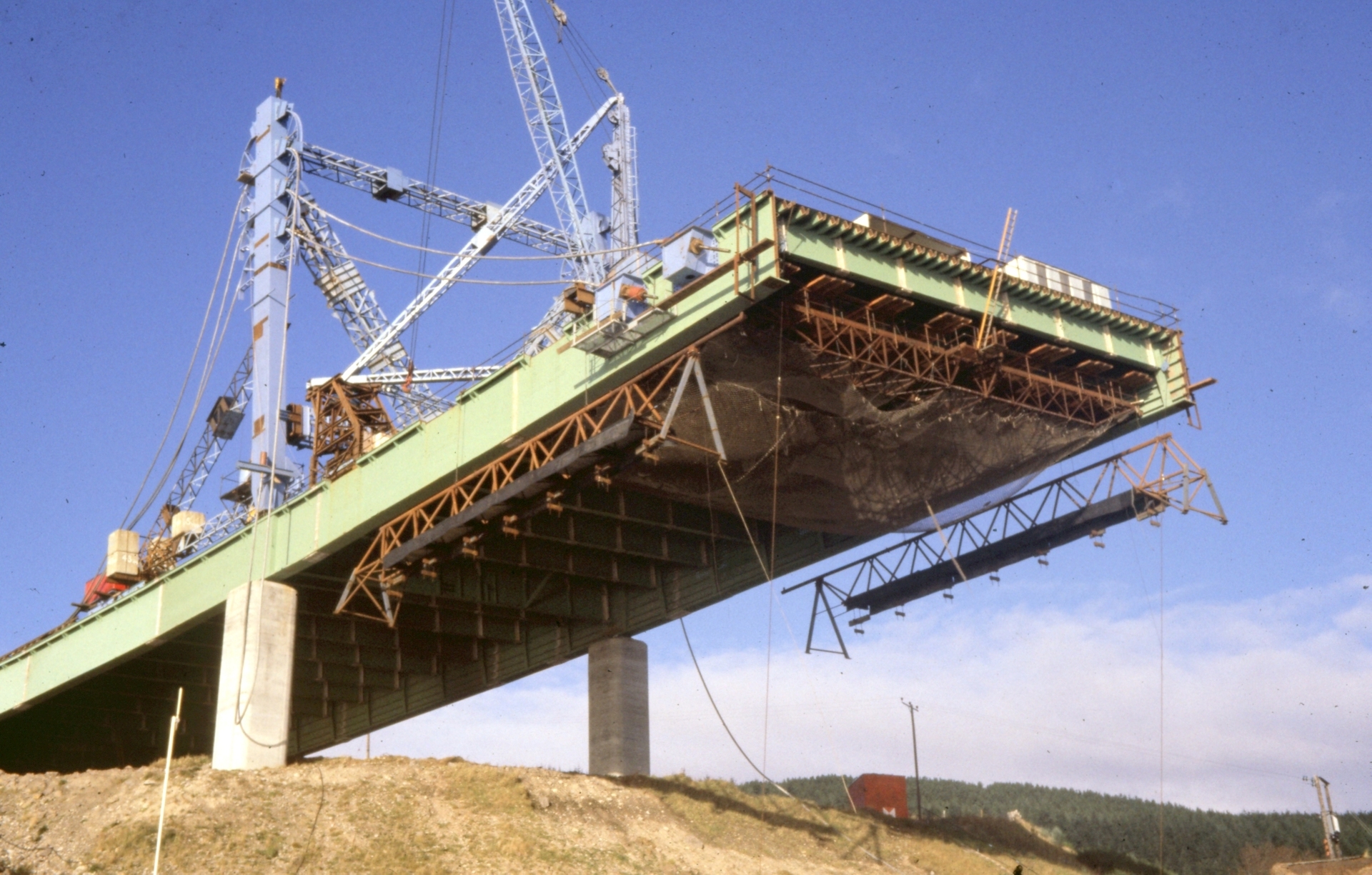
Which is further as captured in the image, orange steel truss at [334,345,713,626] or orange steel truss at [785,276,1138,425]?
orange steel truss at [334,345,713,626]

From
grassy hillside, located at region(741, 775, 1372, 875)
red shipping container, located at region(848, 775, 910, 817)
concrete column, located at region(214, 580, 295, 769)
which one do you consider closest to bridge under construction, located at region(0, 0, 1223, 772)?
concrete column, located at region(214, 580, 295, 769)

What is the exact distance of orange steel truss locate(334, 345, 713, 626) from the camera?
33500 millimetres

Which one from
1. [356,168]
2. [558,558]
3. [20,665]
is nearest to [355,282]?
[356,168]

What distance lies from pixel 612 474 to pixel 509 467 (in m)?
4.17

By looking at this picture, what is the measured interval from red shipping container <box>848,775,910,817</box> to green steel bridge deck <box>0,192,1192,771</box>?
58.1 feet

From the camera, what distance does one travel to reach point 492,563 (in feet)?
150

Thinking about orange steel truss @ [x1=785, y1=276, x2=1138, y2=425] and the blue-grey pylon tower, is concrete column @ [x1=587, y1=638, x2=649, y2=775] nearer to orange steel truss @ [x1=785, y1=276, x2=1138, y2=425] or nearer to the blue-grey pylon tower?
the blue-grey pylon tower

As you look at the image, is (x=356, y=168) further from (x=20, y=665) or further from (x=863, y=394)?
(x=863, y=394)

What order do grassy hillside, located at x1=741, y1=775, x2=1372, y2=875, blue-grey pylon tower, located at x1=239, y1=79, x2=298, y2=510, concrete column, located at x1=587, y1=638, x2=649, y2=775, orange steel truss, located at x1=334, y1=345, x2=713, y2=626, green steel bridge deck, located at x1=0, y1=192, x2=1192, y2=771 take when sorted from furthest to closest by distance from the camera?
grassy hillside, located at x1=741, y1=775, x2=1372, y2=875
blue-grey pylon tower, located at x1=239, y1=79, x2=298, y2=510
concrete column, located at x1=587, y1=638, x2=649, y2=775
green steel bridge deck, located at x1=0, y1=192, x2=1192, y2=771
orange steel truss, located at x1=334, y1=345, x2=713, y2=626

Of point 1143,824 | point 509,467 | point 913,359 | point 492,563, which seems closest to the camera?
point 913,359

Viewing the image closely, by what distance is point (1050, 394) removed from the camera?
1489 inches

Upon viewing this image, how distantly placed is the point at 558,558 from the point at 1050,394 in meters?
17.3

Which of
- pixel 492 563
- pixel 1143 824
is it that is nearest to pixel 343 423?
pixel 492 563

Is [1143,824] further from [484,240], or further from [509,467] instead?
[509,467]
